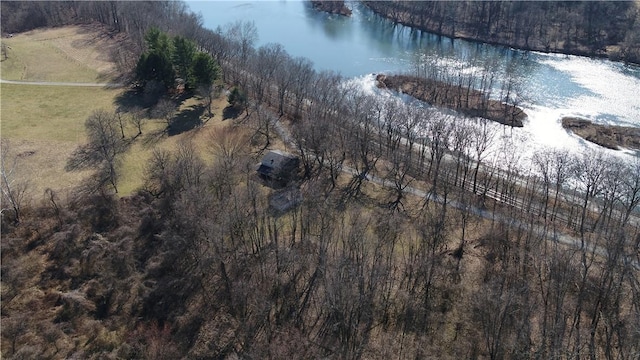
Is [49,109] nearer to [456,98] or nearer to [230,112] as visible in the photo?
[230,112]

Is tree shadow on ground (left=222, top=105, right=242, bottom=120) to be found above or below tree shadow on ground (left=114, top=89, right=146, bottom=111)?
below

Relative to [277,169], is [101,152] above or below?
above

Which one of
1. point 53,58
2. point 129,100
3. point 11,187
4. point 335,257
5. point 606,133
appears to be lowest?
point 335,257

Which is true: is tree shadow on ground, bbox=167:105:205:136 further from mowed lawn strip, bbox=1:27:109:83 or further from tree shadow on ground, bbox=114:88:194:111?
mowed lawn strip, bbox=1:27:109:83

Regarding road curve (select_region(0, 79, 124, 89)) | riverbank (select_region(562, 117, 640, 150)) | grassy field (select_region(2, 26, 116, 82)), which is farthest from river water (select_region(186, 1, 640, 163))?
road curve (select_region(0, 79, 124, 89))

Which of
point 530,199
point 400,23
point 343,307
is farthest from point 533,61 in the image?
point 343,307

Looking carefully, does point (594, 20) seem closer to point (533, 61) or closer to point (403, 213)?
point (533, 61)

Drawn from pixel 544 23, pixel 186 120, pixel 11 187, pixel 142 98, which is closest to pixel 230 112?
pixel 186 120
